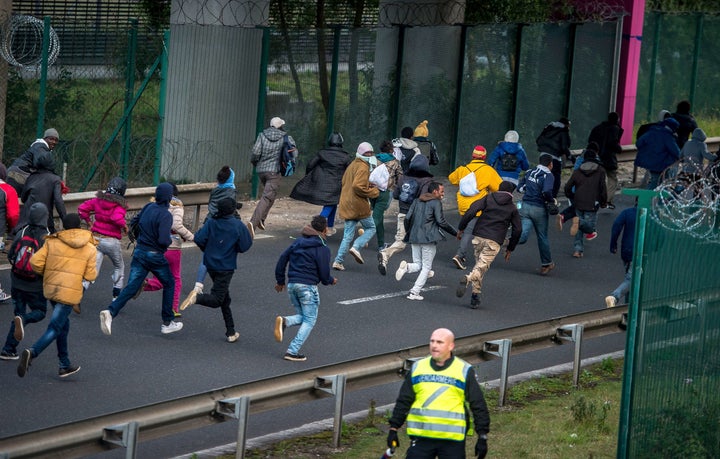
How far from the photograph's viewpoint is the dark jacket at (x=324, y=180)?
18266 millimetres

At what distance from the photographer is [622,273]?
1816 cm

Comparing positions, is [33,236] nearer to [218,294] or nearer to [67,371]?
[67,371]

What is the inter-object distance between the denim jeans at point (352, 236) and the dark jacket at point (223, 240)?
3815 mm

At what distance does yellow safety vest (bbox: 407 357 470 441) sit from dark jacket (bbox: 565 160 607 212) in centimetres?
1014

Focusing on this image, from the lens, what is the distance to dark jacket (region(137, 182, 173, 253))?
43.5ft

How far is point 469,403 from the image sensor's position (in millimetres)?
8664

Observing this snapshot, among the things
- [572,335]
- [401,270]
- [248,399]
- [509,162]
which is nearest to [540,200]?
[509,162]

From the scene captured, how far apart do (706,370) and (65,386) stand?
560 centimetres

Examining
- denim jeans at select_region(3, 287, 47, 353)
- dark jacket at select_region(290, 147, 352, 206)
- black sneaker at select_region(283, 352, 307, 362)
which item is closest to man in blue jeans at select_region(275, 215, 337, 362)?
black sneaker at select_region(283, 352, 307, 362)

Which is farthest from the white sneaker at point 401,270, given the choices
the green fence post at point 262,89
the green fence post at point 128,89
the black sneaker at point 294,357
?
the green fence post at point 262,89

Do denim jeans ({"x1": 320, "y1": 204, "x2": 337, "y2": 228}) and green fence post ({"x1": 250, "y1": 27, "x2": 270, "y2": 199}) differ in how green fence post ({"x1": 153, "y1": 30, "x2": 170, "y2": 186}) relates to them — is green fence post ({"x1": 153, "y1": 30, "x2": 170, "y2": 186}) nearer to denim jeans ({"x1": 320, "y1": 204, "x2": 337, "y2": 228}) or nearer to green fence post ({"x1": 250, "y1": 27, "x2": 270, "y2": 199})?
green fence post ({"x1": 250, "y1": 27, "x2": 270, "y2": 199})

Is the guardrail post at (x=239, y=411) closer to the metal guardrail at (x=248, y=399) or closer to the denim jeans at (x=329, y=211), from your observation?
the metal guardrail at (x=248, y=399)

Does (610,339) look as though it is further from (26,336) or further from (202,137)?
(202,137)

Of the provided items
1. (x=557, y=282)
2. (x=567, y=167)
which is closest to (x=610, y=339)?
(x=557, y=282)
